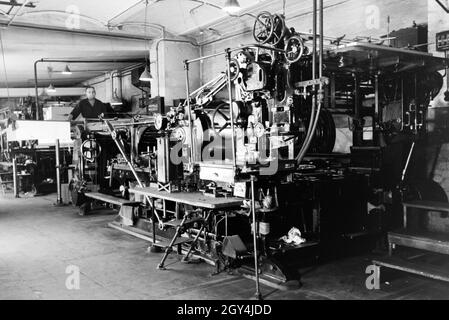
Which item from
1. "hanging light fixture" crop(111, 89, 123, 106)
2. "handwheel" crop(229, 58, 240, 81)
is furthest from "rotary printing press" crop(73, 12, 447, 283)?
"hanging light fixture" crop(111, 89, 123, 106)

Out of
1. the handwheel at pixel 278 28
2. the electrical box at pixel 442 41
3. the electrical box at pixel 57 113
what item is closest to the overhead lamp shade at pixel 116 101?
the electrical box at pixel 57 113

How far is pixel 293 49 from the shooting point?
12.9ft

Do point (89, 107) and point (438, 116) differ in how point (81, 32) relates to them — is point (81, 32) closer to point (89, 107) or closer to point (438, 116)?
point (89, 107)

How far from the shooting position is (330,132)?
4.95 m

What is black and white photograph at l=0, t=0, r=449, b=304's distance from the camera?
143 inches

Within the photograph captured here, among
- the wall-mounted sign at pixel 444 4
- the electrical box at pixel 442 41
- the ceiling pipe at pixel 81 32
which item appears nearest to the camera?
the wall-mounted sign at pixel 444 4

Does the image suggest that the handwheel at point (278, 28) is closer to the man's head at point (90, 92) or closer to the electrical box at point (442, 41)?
the electrical box at point (442, 41)

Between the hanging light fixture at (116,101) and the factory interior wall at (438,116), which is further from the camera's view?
the hanging light fixture at (116,101)

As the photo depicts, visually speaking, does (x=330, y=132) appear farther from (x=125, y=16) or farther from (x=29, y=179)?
(x=29, y=179)

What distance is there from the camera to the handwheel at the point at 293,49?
3.85m

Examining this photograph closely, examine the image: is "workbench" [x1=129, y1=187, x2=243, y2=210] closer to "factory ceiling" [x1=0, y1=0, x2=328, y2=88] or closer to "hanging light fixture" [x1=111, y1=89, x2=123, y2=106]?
"factory ceiling" [x1=0, y1=0, x2=328, y2=88]

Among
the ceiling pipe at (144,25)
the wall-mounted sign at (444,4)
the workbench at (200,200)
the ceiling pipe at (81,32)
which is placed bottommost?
the workbench at (200,200)

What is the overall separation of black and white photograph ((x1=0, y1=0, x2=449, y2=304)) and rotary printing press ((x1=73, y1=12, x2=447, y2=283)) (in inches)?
0.6

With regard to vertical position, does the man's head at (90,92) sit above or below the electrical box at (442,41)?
above
